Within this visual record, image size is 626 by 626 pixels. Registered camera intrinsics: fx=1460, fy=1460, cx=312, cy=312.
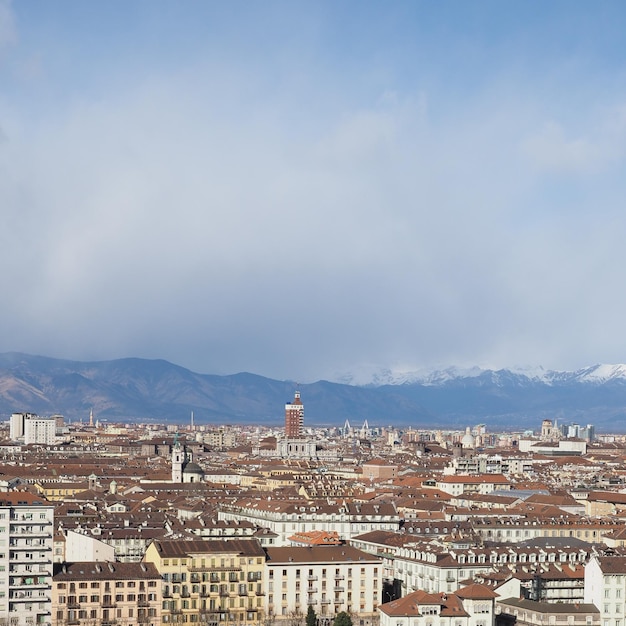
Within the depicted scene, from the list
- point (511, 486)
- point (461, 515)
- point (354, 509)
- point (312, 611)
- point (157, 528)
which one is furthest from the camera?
point (511, 486)

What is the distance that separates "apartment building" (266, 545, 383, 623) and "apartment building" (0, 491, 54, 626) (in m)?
11.4

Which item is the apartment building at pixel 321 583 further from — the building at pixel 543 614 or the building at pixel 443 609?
the building at pixel 543 614

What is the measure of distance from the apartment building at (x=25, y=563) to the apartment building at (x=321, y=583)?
11.4 meters

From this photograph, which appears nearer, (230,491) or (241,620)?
(241,620)

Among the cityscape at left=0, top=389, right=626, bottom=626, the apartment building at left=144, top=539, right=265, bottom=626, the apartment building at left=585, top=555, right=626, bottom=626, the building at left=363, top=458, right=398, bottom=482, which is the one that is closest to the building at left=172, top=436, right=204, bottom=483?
the building at left=363, top=458, right=398, bottom=482

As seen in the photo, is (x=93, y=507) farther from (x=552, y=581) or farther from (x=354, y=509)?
(x=552, y=581)

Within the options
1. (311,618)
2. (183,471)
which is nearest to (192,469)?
(183,471)

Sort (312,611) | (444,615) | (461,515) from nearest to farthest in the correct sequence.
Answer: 1. (444,615)
2. (312,611)
3. (461,515)

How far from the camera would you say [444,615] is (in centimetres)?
6569

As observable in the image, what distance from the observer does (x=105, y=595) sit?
68875 millimetres

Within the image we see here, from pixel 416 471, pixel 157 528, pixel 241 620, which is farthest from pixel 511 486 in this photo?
pixel 241 620

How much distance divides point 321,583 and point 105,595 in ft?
38.5

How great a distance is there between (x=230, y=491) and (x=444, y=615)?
64.3m

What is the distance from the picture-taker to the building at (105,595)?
68438mm
